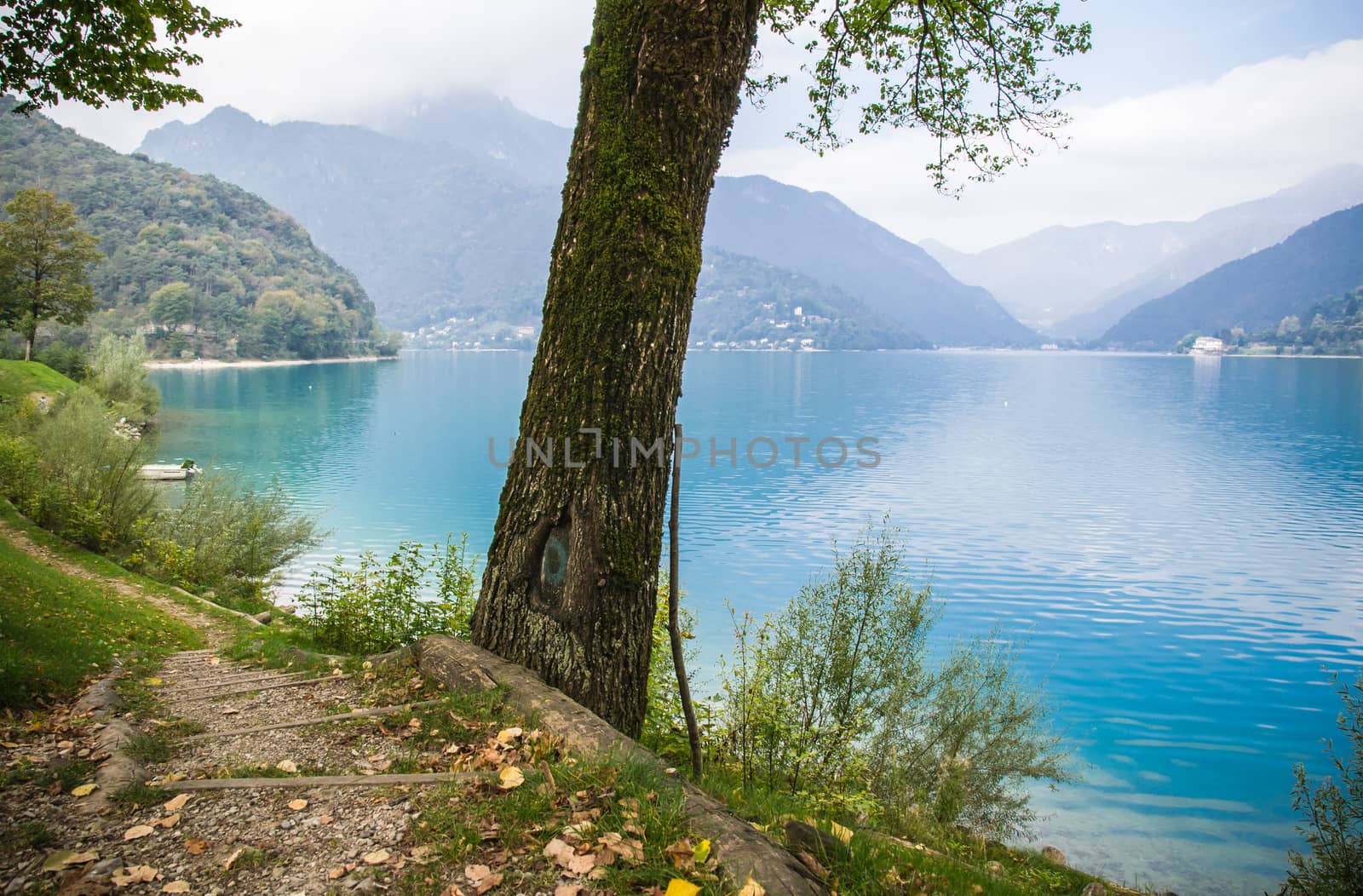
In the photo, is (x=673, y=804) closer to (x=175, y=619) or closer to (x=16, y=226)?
(x=175, y=619)

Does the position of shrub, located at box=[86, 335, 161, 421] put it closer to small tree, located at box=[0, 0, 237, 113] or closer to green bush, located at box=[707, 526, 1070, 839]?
small tree, located at box=[0, 0, 237, 113]

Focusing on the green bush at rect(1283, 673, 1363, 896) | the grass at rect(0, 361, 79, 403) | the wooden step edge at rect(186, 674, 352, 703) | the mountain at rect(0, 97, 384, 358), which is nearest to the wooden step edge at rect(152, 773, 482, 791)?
the wooden step edge at rect(186, 674, 352, 703)

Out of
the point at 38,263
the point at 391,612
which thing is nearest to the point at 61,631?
the point at 391,612

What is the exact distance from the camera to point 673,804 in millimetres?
3193

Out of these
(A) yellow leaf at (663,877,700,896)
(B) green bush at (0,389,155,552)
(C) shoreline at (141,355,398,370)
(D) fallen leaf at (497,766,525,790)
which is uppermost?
(C) shoreline at (141,355,398,370)

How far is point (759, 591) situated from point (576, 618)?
17.2 metres

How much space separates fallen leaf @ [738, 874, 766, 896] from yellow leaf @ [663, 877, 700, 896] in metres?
0.16

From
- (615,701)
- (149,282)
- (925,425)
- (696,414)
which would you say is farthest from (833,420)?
(149,282)

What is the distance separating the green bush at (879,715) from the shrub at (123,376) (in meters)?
42.2

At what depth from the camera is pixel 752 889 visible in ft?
8.89

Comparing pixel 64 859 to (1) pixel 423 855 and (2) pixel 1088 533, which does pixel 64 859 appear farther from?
(2) pixel 1088 533

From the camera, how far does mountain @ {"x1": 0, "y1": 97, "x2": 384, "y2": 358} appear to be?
9406 centimetres

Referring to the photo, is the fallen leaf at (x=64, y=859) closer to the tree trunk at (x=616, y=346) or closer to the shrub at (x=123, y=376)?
the tree trunk at (x=616, y=346)

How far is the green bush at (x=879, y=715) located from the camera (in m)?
8.58
